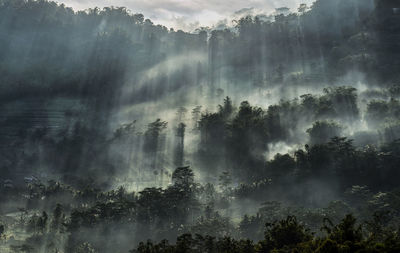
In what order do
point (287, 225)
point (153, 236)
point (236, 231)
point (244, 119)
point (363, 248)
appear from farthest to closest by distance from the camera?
point (244, 119)
point (153, 236)
point (236, 231)
point (287, 225)
point (363, 248)

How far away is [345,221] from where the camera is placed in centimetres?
3697

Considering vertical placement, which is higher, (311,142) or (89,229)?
(311,142)

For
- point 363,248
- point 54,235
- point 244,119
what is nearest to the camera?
point 363,248

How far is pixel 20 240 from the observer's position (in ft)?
443

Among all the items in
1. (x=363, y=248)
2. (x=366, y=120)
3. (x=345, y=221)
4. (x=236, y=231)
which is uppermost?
(x=366, y=120)

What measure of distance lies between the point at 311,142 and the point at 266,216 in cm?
7007

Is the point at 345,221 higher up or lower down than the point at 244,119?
lower down

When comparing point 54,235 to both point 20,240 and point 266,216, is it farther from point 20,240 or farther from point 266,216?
point 266,216

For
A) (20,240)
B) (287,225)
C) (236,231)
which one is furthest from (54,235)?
(287,225)

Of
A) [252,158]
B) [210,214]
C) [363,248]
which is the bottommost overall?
[363,248]

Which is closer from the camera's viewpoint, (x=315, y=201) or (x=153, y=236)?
(x=153, y=236)

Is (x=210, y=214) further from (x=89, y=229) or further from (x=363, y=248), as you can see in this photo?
(x=363, y=248)

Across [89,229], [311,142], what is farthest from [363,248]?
[311,142]

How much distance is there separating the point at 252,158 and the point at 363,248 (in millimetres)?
156430
